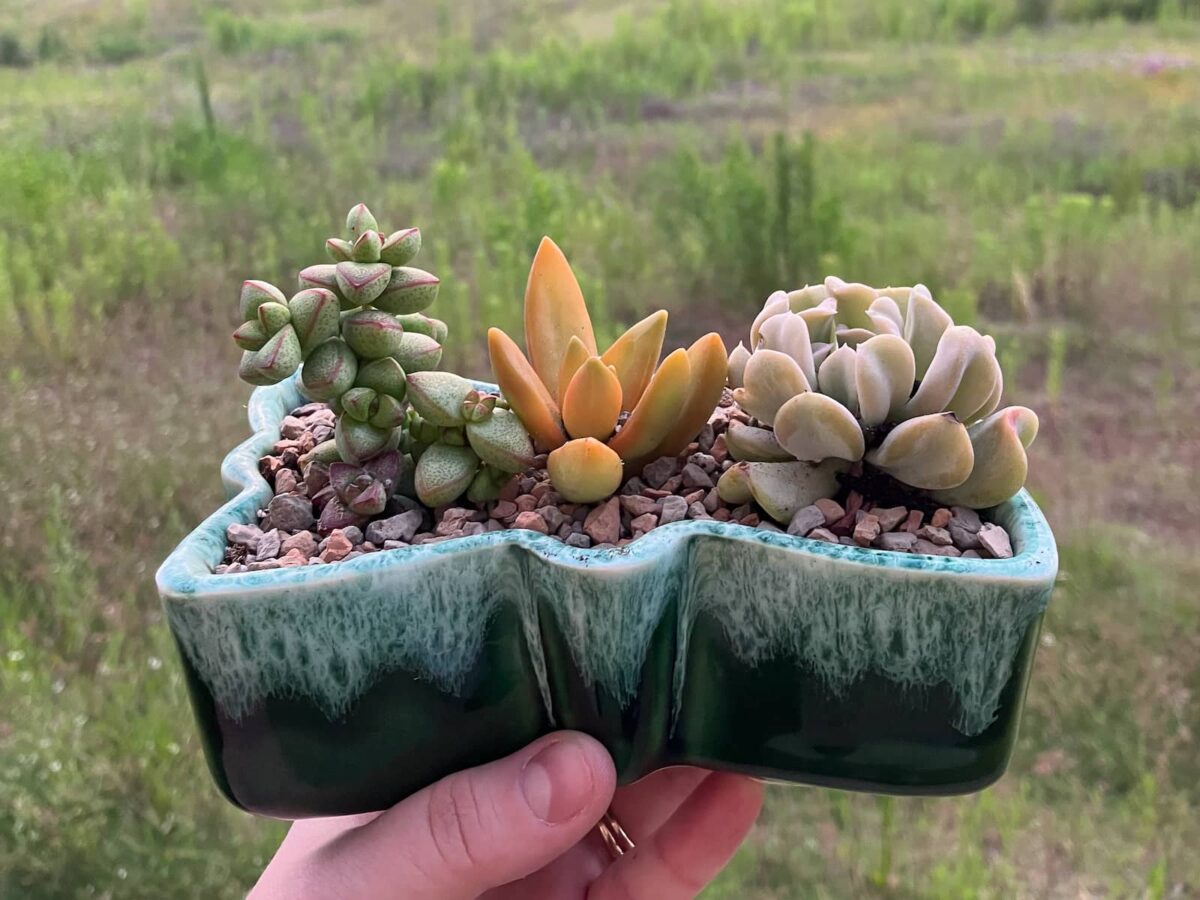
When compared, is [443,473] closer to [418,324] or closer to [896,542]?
[418,324]

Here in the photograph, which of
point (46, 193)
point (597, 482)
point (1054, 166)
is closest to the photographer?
point (597, 482)

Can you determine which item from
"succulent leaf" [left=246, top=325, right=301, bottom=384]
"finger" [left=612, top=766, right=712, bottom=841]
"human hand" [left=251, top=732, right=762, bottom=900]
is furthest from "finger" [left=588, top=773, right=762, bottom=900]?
"succulent leaf" [left=246, top=325, right=301, bottom=384]

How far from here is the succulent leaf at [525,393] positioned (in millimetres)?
473

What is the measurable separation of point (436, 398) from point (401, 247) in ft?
0.23

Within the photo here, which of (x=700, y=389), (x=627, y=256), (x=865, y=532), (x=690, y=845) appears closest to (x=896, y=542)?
(x=865, y=532)

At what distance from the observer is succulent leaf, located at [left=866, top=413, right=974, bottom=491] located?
427mm

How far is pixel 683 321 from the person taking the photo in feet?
3.73

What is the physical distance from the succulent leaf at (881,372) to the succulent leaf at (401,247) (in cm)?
20

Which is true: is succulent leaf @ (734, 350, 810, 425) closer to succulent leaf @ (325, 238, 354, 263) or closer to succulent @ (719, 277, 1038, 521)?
succulent @ (719, 277, 1038, 521)

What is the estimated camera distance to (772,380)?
45cm

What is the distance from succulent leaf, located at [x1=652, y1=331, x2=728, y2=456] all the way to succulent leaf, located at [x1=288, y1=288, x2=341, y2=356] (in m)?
0.16

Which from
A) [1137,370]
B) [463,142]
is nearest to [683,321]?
[463,142]

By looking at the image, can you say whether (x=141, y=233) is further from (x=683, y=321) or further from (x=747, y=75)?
(x=747, y=75)

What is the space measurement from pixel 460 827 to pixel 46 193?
95cm
